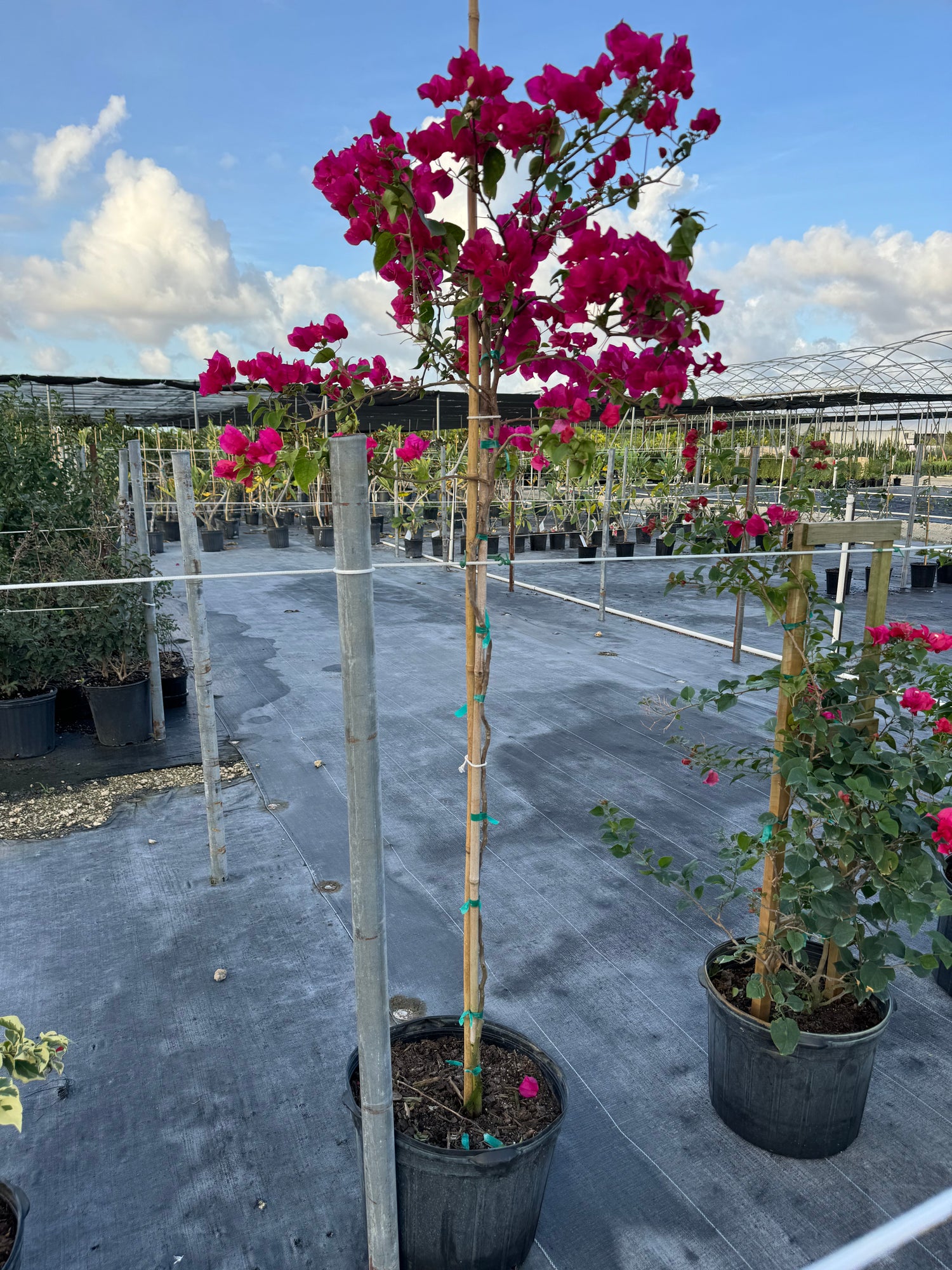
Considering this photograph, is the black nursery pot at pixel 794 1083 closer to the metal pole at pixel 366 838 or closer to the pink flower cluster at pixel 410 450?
the metal pole at pixel 366 838

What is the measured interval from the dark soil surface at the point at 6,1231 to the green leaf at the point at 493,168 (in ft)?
6.04

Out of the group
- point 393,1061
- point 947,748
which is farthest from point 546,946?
point 947,748

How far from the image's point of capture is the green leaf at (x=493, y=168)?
45.9 inches

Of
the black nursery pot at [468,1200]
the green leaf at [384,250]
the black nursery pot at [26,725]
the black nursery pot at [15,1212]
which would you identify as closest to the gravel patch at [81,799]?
the black nursery pot at [26,725]

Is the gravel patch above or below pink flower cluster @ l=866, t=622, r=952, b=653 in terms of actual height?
below

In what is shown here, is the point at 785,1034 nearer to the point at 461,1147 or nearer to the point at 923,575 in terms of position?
the point at 461,1147

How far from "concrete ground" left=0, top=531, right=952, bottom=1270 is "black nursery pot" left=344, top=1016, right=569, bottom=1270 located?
0.52ft

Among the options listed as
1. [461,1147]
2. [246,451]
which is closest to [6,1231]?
[461,1147]

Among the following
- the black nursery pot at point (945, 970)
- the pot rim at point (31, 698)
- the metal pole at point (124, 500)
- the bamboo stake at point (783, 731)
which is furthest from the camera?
the metal pole at point (124, 500)

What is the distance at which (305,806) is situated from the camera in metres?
3.59

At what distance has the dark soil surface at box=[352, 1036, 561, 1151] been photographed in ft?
5.08

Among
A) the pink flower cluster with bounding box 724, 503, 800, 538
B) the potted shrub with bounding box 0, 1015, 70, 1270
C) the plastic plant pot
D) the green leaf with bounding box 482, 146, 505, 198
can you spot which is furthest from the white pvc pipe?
the plastic plant pot

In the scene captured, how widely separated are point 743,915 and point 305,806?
6.08ft

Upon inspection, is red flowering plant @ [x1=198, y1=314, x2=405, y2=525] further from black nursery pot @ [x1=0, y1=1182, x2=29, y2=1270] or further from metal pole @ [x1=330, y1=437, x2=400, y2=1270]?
black nursery pot @ [x1=0, y1=1182, x2=29, y2=1270]
